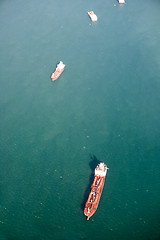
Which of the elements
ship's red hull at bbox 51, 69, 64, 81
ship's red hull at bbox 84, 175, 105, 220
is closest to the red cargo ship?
ship's red hull at bbox 51, 69, 64, 81

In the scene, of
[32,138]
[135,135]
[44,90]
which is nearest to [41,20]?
[44,90]

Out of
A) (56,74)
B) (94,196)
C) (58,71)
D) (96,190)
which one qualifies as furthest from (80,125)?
(58,71)

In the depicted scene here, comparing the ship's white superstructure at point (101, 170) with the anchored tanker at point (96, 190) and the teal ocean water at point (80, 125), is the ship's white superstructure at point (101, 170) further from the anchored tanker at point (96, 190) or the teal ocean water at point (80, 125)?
the teal ocean water at point (80, 125)

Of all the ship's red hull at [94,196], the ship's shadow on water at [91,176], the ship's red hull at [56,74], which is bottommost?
the ship's shadow on water at [91,176]

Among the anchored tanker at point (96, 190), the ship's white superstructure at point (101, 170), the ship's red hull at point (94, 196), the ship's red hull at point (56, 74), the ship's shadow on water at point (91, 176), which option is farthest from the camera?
the ship's red hull at point (56, 74)

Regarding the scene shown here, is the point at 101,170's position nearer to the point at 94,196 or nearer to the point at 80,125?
the point at 94,196

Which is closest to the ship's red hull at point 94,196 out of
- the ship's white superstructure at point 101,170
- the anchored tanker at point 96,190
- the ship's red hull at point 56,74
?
the anchored tanker at point 96,190
